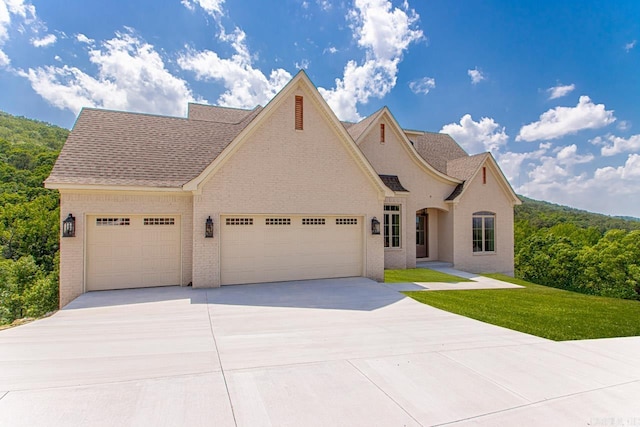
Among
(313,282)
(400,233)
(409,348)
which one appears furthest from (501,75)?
(409,348)

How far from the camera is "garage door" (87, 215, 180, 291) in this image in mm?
10172

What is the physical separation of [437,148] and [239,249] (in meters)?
15.7

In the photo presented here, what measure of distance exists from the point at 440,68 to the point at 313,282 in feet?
43.5

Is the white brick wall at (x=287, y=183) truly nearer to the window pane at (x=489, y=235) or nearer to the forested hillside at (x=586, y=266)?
the window pane at (x=489, y=235)

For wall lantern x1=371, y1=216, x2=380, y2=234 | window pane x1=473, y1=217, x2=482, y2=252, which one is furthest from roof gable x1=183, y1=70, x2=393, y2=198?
window pane x1=473, y1=217, x2=482, y2=252

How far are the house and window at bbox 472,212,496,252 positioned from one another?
8.30 metres

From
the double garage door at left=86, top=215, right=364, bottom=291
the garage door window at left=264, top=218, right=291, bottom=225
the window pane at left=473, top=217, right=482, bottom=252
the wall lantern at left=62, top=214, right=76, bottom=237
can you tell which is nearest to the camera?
the wall lantern at left=62, top=214, right=76, bottom=237

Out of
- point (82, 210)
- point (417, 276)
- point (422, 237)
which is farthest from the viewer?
point (422, 237)

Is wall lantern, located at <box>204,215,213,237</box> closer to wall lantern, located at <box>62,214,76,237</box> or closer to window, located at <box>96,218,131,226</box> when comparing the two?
window, located at <box>96,218,131,226</box>

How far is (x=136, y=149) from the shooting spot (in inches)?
461

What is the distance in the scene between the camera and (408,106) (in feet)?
70.3

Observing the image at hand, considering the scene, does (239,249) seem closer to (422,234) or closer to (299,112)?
(299,112)

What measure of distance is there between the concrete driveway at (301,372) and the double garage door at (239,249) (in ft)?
8.53

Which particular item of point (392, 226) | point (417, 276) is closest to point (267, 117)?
point (392, 226)
